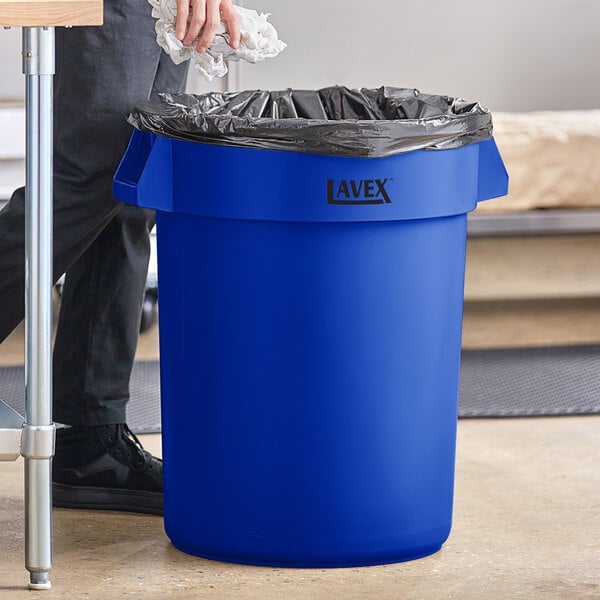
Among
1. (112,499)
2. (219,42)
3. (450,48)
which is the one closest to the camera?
(219,42)

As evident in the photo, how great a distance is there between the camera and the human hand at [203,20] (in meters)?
1.51

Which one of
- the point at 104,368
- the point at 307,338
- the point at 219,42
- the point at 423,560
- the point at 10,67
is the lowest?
the point at 423,560

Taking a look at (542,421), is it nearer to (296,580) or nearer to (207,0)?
(296,580)

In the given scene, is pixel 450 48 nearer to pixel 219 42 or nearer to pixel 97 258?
pixel 97 258

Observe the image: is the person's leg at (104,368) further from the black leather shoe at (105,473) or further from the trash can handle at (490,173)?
the trash can handle at (490,173)

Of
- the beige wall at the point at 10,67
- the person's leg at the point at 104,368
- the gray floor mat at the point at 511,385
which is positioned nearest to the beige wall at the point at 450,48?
the beige wall at the point at 10,67

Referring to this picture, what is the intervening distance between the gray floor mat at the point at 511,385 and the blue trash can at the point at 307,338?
0.73 m

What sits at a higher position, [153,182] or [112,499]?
[153,182]

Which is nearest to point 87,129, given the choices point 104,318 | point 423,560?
point 104,318

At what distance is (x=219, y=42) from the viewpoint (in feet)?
5.20

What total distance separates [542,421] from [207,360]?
41.1 inches

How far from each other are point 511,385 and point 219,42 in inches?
52.5

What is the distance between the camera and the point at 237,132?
1473 millimetres

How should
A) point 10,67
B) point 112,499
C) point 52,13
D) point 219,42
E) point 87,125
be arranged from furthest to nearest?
1. point 10,67
2. point 112,499
3. point 87,125
4. point 219,42
5. point 52,13
